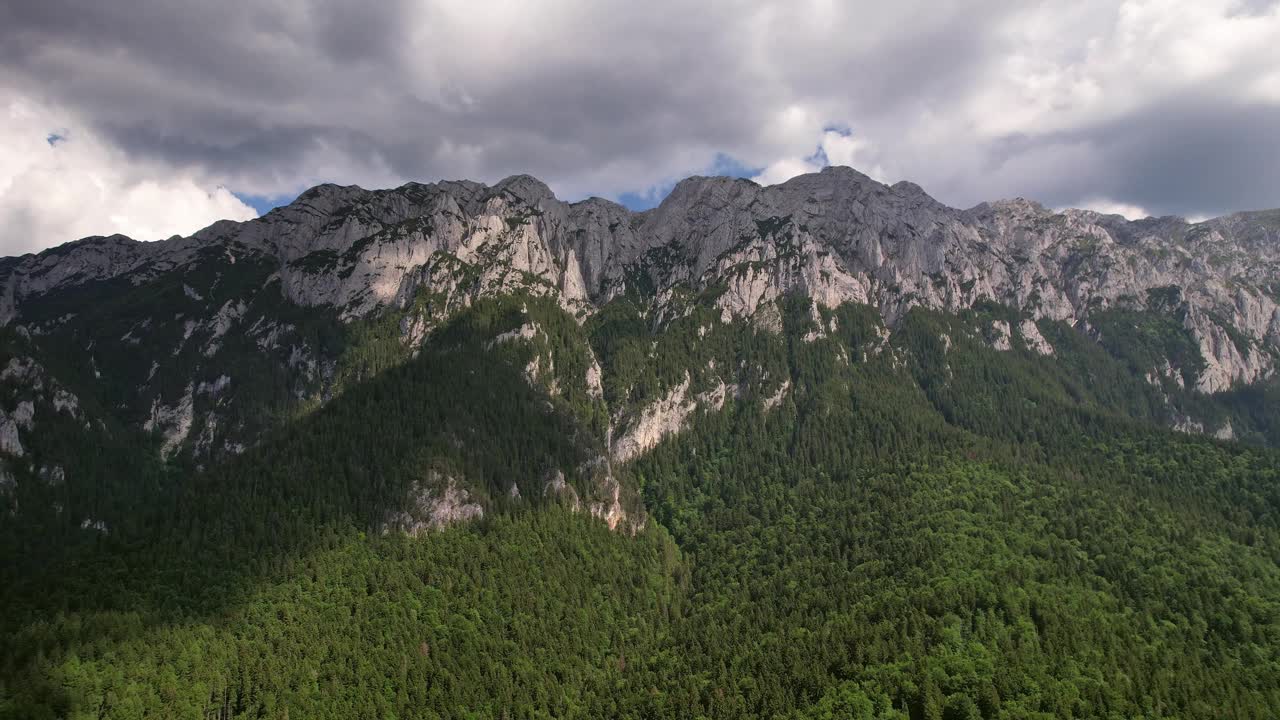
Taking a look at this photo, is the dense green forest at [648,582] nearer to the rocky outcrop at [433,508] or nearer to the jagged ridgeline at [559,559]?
the jagged ridgeline at [559,559]

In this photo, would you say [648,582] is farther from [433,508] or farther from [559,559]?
[433,508]

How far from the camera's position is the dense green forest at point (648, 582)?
331ft

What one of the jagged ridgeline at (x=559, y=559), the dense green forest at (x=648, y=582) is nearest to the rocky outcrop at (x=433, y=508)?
the jagged ridgeline at (x=559, y=559)

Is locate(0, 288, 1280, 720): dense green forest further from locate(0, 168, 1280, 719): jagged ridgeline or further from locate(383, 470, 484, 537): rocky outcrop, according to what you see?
locate(383, 470, 484, 537): rocky outcrop

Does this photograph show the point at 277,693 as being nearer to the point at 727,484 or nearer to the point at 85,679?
the point at 85,679

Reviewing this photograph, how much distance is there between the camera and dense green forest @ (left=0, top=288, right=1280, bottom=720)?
331 feet

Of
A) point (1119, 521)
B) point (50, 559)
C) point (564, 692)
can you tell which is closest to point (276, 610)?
point (50, 559)

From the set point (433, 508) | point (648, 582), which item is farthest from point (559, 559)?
point (433, 508)

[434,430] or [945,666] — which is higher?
[434,430]

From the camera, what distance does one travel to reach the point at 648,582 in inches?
6014

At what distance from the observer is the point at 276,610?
120 metres

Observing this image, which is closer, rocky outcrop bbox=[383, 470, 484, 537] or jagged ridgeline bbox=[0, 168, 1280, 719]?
jagged ridgeline bbox=[0, 168, 1280, 719]

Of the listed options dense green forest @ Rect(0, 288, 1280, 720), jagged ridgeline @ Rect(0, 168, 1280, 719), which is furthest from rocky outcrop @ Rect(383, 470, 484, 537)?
dense green forest @ Rect(0, 288, 1280, 720)

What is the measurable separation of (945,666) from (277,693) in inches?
4141
